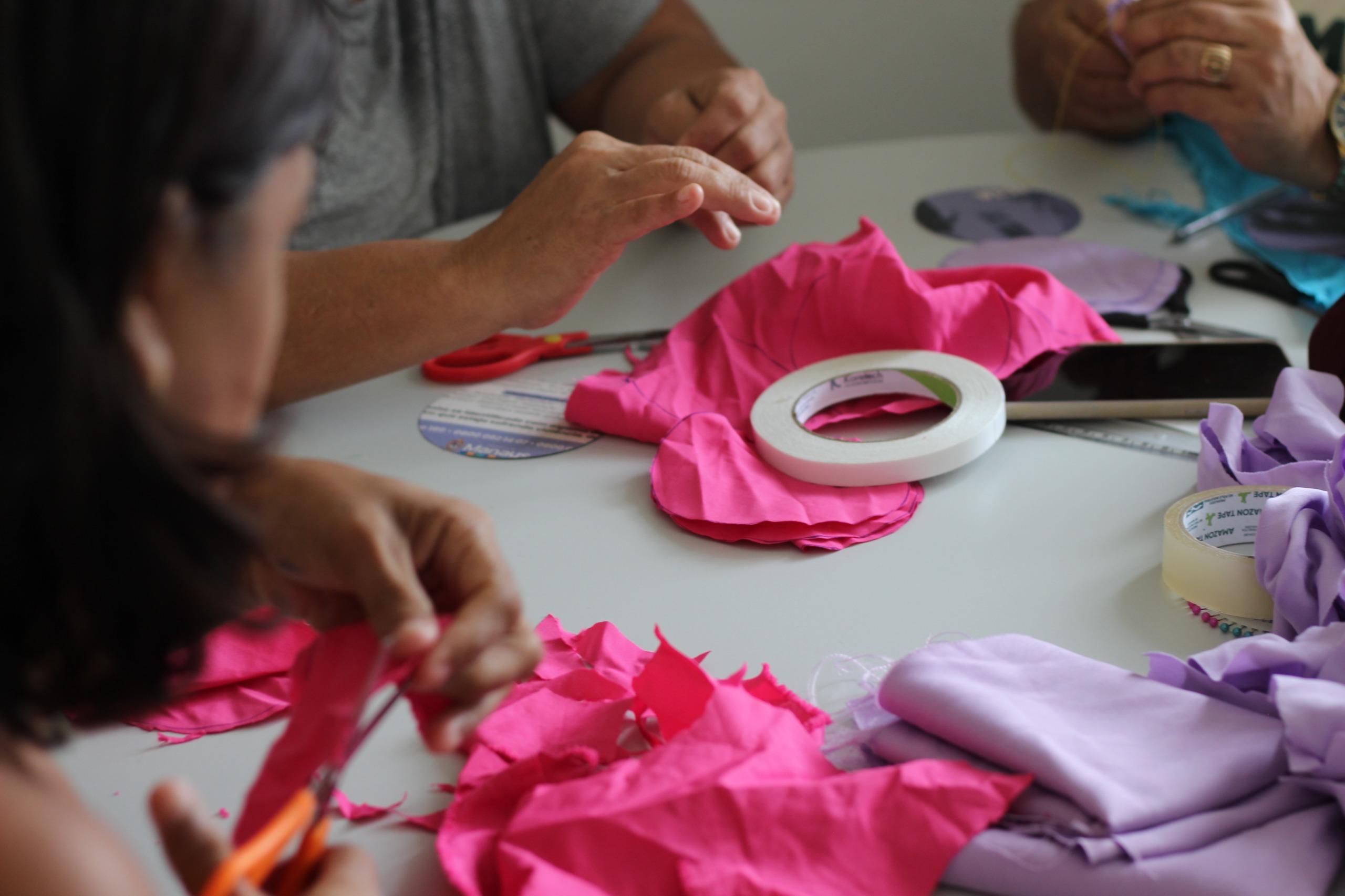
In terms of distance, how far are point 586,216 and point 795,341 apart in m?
0.21

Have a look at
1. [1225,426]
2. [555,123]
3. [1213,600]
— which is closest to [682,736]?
[1213,600]

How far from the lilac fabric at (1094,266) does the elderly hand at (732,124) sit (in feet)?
0.74

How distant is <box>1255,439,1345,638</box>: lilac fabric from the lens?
61 cm

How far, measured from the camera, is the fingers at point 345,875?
467 mm

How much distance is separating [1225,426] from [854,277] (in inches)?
12.8

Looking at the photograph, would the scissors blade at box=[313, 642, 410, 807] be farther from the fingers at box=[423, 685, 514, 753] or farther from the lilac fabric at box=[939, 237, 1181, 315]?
the lilac fabric at box=[939, 237, 1181, 315]

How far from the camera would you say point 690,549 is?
788 mm

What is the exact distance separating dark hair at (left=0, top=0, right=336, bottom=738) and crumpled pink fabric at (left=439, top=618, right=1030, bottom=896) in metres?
0.19

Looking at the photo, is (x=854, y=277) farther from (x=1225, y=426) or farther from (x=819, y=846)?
(x=819, y=846)

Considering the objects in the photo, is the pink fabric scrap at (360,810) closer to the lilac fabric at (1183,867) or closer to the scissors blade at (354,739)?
the scissors blade at (354,739)

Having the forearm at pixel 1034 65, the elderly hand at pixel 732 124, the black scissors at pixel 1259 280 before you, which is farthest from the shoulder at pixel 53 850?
the forearm at pixel 1034 65

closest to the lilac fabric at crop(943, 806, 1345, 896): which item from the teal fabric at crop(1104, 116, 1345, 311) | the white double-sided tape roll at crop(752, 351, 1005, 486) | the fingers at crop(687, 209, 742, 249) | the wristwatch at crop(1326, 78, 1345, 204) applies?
the white double-sided tape roll at crop(752, 351, 1005, 486)

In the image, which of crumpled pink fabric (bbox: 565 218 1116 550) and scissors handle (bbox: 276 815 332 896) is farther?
crumpled pink fabric (bbox: 565 218 1116 550)

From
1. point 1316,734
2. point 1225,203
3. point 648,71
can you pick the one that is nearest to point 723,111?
point 648,71
